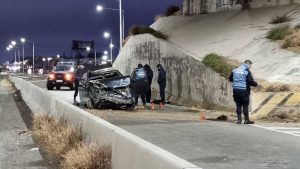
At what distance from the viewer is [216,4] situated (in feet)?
125

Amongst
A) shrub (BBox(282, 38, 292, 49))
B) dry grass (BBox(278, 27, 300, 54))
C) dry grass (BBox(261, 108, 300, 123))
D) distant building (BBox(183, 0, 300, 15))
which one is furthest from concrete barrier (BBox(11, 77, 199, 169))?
distant building (BBox(183, 0, 300, 15))

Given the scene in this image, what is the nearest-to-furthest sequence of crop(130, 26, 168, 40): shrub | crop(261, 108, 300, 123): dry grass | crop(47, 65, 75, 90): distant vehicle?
crop(261, 108, 300, 123): dry grass, crop(130, 26, 168, 40): shrub, crop(47, 65, 75, 90): distant vehicle

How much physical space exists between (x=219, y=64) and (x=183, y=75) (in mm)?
3481

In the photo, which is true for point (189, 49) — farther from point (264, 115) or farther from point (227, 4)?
point (264, 115)

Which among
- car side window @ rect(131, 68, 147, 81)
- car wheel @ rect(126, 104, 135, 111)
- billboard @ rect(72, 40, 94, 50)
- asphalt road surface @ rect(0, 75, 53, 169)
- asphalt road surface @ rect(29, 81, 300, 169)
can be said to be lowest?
asphalt road surface @ rect(0, 75, 53, 169)

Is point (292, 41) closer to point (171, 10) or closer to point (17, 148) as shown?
point (17, 148)

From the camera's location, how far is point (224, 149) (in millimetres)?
11781

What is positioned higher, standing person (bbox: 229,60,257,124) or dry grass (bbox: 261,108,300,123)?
standing person (bbox: 229,60,257,124)

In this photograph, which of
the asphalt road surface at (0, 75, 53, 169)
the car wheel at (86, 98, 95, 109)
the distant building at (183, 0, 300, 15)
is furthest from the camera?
the distant building at (183, 0, 300, 15)

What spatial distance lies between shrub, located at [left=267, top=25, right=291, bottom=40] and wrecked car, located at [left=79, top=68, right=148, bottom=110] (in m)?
8.16

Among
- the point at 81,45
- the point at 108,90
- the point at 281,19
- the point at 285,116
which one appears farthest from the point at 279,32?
the point at 81,45

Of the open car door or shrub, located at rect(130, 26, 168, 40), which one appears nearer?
the open car door

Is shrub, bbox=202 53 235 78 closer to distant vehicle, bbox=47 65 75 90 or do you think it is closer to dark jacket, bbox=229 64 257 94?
dark jacket, bbox=229 64 257 94

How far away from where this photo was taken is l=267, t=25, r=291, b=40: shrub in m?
26.5
